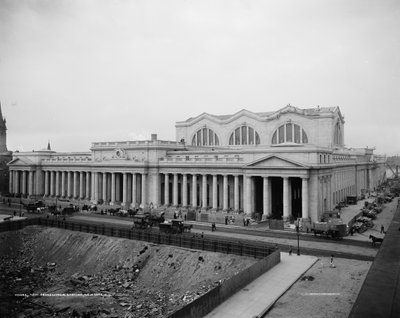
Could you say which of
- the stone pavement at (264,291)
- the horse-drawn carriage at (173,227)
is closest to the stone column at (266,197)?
the horse-drawn carriage at (173,227)

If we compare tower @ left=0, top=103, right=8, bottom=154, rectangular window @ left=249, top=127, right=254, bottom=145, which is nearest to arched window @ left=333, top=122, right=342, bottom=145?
rectangular window @ left=249, top=127, right=254, bottom=145

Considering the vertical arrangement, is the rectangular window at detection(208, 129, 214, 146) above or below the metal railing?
above

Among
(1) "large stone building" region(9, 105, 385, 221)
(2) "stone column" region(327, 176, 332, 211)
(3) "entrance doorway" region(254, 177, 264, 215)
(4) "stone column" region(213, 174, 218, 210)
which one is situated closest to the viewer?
(1) "large stone building" region(9, 105, 385, 221)

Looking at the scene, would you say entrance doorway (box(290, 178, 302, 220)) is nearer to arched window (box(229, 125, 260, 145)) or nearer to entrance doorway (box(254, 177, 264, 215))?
entrance doorway (box(254, 177, 264, 215))

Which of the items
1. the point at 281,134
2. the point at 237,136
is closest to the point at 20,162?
the point at 237,136

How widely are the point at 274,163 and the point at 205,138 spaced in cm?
4118

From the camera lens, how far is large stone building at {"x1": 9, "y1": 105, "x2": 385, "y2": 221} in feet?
203

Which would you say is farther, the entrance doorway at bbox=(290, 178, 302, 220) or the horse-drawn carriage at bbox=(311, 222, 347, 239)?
the entrance doorway at bbox=(290, 178, 302, 220)

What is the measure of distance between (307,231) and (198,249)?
62.3 feet

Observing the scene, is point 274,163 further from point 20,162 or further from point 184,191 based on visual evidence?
point 20,162

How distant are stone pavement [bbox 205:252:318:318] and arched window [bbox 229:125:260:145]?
54511 millimetres

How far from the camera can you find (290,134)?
86.8 m

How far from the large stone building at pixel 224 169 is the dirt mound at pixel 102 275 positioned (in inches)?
1014

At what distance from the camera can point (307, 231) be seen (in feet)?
173
